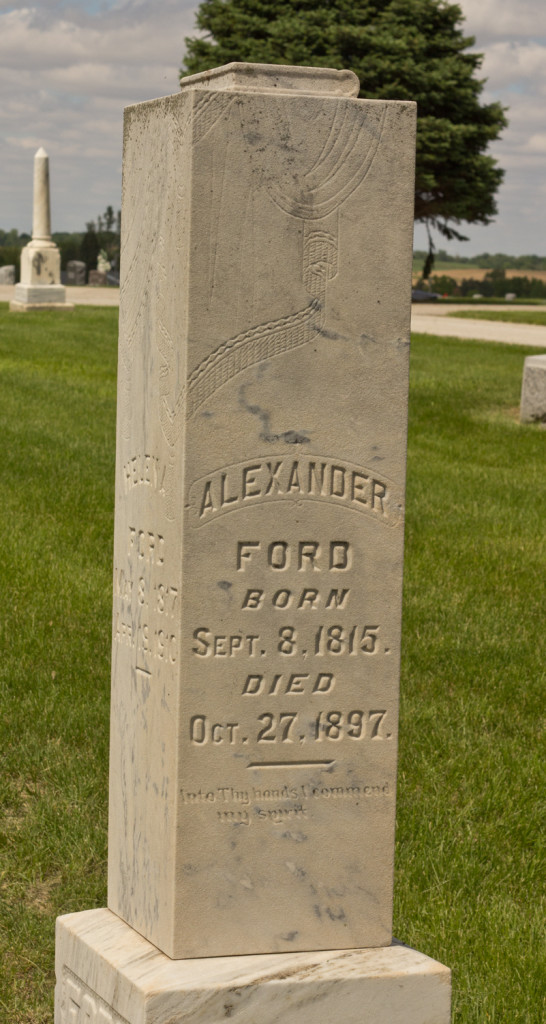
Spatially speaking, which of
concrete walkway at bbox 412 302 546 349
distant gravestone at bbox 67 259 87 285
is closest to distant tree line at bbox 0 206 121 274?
distant gravestone at bbox 67 259 87 285

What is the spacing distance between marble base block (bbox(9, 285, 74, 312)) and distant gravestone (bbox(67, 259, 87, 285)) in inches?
795

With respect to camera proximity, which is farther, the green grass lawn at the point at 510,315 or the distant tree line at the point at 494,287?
the distant tree line at the point at 494,287

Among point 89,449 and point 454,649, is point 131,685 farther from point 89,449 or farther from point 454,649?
point 89,449

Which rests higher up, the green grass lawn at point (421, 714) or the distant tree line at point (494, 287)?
the distant tree line at point (494, 287)

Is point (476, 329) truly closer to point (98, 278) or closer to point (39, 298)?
point (39, 298)

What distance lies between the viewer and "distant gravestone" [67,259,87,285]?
137 feet

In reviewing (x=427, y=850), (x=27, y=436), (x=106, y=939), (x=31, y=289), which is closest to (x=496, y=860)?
(x=427, y=850)

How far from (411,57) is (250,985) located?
33385mm

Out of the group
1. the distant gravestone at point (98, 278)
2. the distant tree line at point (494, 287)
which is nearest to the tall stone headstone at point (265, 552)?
the distant gravestone at point (98, 278)

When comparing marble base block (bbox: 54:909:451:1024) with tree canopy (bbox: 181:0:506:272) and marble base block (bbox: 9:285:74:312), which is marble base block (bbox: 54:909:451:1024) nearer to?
marble base block (bbox: 9:285:74:312)

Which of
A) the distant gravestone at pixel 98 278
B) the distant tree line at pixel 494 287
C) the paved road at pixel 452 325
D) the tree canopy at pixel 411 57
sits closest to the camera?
the paved road at pixel 452 325

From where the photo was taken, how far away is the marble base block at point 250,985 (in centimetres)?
239

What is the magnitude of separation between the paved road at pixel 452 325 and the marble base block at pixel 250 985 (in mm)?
18054

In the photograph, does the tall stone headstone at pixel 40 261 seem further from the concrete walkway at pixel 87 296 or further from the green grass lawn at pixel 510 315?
the green grass lawn at pixel 510 315
